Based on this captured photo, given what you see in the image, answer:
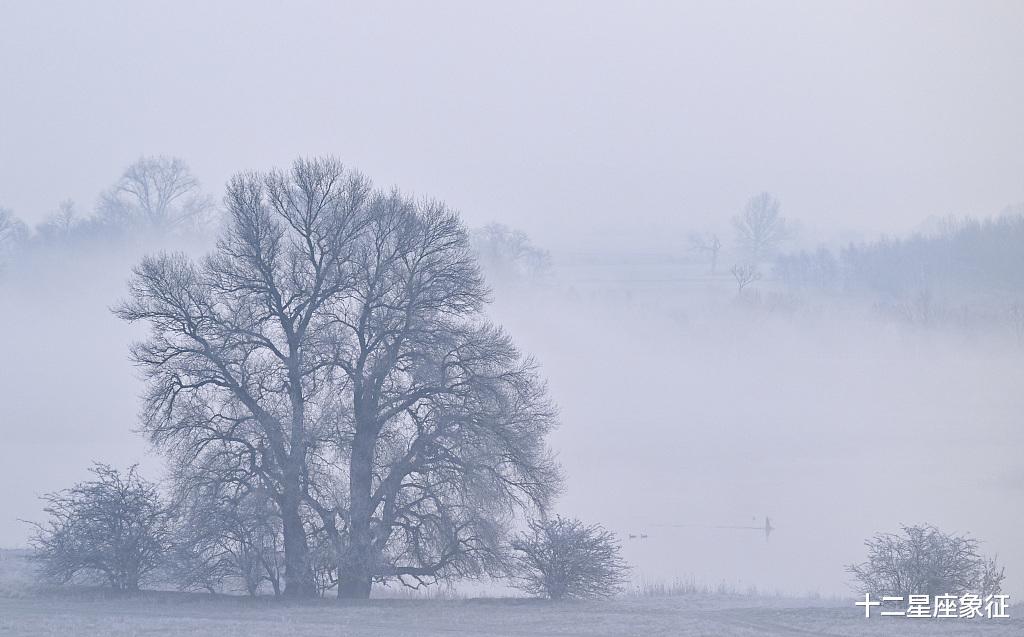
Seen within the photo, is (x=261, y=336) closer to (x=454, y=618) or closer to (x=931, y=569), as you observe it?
(x=454, y=618)

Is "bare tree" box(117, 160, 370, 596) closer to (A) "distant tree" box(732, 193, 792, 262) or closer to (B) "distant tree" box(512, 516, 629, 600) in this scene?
(B) "distant tree" box(512, 516, 629, 600)

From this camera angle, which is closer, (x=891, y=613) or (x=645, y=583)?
(x=891, y=613)

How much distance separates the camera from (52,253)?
344 ft

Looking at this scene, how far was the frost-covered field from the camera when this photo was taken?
2072 cm

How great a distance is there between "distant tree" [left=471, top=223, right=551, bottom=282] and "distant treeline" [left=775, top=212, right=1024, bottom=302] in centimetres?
2322

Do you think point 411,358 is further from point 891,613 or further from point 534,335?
point 534,335

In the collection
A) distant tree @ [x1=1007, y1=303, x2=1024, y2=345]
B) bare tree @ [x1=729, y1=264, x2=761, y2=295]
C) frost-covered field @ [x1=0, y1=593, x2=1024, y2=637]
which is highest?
bare tree @ [x1=729, y1=264, x2=761, y2=295]

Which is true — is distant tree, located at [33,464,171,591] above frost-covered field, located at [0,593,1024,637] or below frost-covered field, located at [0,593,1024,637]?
above

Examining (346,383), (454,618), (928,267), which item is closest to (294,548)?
(346,383)

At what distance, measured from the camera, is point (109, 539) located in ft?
87.1

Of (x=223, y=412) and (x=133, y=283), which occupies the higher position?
(x=133, y=283)

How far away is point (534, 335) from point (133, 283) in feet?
252

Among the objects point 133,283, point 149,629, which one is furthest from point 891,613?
point 133,283

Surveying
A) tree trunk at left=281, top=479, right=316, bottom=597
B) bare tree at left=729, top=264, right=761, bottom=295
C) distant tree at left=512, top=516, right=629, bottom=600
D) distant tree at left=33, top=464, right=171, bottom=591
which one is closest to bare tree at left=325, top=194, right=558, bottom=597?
tree trunk at left=281, top=479, right=316, bottom=597
